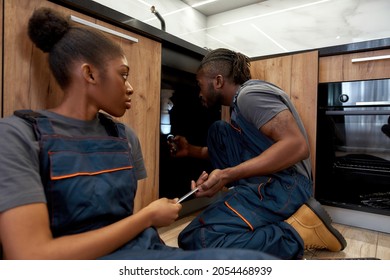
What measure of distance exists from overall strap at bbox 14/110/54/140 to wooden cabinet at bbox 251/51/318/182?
1.15 metres

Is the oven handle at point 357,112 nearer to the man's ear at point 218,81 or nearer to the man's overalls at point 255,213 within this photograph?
the man's overalls at point 255,213

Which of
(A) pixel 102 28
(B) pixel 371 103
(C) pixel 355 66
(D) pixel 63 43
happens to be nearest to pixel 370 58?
(C) pixel 355 66

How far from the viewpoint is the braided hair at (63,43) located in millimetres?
613

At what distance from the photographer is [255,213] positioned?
35.7 inches

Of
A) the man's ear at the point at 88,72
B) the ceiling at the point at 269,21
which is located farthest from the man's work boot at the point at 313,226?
the ceiling at the point at 269,21

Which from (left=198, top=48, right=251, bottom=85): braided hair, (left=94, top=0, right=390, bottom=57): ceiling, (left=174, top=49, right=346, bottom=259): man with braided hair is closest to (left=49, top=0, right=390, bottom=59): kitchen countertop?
(left=198, top=48, right=251, bottom=85): braided hair

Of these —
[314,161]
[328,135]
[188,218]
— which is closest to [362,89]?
[328,135]

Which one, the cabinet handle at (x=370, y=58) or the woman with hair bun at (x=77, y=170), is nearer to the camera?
the woman with hair bun at (x=77, y=170)

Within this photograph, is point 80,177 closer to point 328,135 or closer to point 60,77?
point 60,77

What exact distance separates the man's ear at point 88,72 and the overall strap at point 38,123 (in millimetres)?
136

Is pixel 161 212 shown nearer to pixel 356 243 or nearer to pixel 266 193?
pixel 266 193

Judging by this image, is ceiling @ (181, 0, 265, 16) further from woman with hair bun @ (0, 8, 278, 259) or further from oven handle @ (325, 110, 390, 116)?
woman with hair bun @ (0, 8, 278, 259)

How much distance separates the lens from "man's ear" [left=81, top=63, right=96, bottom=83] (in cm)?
60

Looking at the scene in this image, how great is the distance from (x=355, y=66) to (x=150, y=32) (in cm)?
93
